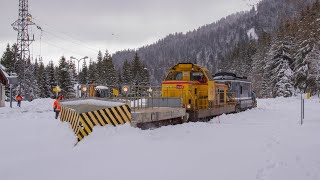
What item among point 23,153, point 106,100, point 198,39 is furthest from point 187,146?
point 198,39

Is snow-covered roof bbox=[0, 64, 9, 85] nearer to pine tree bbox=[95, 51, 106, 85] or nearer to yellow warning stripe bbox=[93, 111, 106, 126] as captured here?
yellow warning stripe bbox=[93, 111, 106, 126]

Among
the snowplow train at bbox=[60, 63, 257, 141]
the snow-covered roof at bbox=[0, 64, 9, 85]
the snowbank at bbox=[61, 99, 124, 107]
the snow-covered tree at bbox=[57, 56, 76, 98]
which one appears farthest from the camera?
the snow-covered tree at bbox=[57, 56, 76, 98]

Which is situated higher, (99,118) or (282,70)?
(282,70)

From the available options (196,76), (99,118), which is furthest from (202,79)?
(99,118)

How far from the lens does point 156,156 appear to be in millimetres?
7352

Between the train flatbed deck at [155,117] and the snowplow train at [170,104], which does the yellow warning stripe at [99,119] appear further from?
the train flatbed deck at [155,117]

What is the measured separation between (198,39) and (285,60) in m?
148

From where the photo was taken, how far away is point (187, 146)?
8.47 m

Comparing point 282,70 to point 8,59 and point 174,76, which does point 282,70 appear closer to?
point 174,76

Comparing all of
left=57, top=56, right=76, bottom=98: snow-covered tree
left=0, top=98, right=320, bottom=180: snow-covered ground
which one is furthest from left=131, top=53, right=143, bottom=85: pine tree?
left=0, top=98, right=320, bottom=180: snow-covered ground

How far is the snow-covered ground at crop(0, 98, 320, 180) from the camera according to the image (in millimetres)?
6316

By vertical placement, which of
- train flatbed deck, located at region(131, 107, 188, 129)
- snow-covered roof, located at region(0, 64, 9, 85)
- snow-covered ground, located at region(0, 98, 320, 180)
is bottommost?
snow-covered ground, located at region(0, 98, 320, 180)

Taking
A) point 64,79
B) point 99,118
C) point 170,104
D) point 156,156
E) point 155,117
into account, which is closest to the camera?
point 156,156

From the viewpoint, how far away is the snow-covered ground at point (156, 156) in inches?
249
